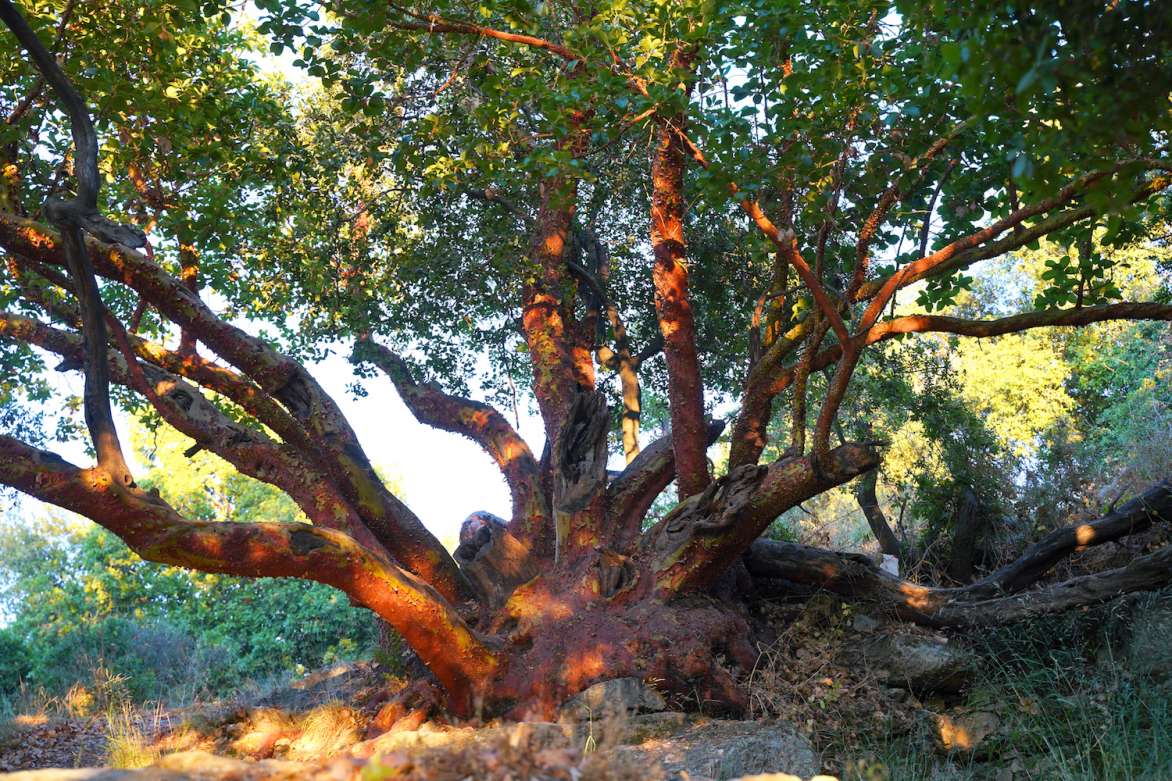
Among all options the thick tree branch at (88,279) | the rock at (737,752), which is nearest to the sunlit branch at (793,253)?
the rock at (737,752)

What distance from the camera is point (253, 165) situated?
32.5 feet

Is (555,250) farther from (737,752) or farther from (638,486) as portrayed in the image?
(737,752)

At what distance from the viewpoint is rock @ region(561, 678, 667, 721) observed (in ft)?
24.2

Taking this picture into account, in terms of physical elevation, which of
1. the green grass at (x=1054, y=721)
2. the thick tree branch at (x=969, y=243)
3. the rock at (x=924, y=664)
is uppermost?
the thick tree branch at (x=969, y=243)

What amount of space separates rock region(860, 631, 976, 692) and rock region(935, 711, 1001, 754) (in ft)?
1.23

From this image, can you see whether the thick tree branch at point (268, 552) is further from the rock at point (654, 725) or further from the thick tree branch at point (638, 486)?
the thick tree branch at point (638, 486)

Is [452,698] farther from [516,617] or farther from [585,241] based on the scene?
[585,241]

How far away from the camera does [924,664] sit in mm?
7660

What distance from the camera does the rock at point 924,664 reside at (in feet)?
25.0

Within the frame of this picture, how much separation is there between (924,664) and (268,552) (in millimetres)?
5119

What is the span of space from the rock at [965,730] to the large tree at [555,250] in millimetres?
1074

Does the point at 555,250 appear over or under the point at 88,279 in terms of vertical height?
over

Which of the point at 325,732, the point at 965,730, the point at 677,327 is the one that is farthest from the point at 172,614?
the point at 965,730

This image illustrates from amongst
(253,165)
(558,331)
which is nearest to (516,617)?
(558,331)
